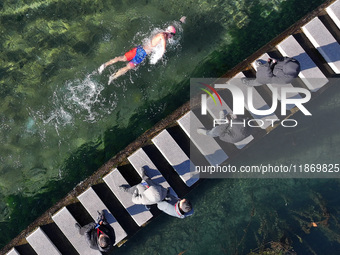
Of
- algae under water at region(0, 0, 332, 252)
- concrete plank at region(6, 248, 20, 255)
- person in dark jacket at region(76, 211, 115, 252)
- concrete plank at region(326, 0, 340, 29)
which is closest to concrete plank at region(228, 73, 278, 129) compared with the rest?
algae under water at region(0, 0, 332, 252)

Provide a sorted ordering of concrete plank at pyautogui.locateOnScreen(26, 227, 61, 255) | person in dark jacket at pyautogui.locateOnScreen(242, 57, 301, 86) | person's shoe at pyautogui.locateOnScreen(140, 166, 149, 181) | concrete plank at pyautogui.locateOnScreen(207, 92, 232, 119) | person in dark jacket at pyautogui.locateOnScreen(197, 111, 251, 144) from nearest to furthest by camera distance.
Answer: person in dark jacket at pyautogui.locateOnScreen(242, 57, 301, 86), person in dark jacket at pyautogui.locateOnScreen(197, 111, 251, 144), person's shoe at pyautogui.locateOnScreen(140, 166, 149, 181), concrete plank at pyautogui.locateOnScreen(26, 227, 61, 255), concrete plank at pyautogui.locateOnScreen(207, 92, 232, 119)

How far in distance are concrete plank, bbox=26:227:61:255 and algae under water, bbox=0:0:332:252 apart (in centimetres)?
100

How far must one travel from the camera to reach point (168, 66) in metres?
9.58

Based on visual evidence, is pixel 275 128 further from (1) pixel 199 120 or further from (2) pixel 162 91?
(2) pixel 162 91

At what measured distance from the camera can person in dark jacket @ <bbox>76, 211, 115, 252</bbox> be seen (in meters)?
7.02

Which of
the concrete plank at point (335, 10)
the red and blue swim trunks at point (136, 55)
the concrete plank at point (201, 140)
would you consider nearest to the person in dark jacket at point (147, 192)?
the concrete plank at point (201, 140)

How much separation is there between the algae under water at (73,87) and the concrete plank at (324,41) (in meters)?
2.67

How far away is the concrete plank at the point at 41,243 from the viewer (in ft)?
27.4

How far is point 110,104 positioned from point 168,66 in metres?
2.08

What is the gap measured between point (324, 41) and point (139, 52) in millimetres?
5243

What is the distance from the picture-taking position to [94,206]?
333 inches

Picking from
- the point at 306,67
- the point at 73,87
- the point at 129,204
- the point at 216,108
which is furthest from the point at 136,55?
the point at 306,67

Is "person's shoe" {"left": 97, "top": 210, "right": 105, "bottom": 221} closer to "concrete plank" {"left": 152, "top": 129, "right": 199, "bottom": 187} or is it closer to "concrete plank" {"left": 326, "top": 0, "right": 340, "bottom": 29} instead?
"concrete plank" {"left": 152, "top": 129, "right": 199, "bottom": 187}

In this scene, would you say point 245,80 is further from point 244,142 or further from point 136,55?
point 136,55
